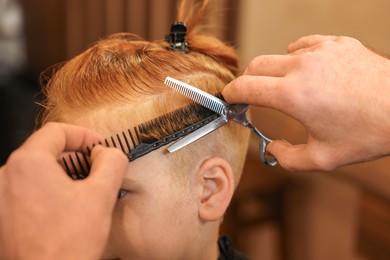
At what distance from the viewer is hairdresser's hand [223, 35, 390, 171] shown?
0.82m

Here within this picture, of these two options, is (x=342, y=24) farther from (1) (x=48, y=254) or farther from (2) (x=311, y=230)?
(1) (x=48, y=254)

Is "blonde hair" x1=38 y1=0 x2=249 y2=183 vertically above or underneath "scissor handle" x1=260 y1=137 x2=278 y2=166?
above

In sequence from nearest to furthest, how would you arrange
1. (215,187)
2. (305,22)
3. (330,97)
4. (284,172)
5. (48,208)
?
1. (48,208)
2. (330,97)
3. (215,187)
4. (305,22)
5. (284,172)

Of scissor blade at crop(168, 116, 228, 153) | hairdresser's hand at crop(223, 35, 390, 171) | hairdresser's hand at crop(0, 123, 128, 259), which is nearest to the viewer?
hairdresser's hand at crop(0, 123, 128, 259)

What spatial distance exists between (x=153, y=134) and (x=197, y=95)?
0.11 metres

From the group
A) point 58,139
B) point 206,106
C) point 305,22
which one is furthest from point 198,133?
point 305,22

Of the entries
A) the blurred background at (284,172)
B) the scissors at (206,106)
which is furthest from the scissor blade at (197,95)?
the blurred background at (284,172)

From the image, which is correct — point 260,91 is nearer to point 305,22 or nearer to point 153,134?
point 153,134

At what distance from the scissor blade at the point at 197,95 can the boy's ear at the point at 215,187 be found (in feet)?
0.45

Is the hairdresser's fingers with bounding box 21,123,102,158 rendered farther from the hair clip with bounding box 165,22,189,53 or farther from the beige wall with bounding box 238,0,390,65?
the beige wall with bounding box 238,0,390,65

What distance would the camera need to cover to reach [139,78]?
39.1 inches

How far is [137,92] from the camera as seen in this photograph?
982 mm

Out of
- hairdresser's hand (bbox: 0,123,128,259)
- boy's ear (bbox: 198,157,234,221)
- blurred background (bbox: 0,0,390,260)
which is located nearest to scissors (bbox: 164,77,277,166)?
boy's ear (bbox: 198,157,234,221)

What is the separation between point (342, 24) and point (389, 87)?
1.38m
